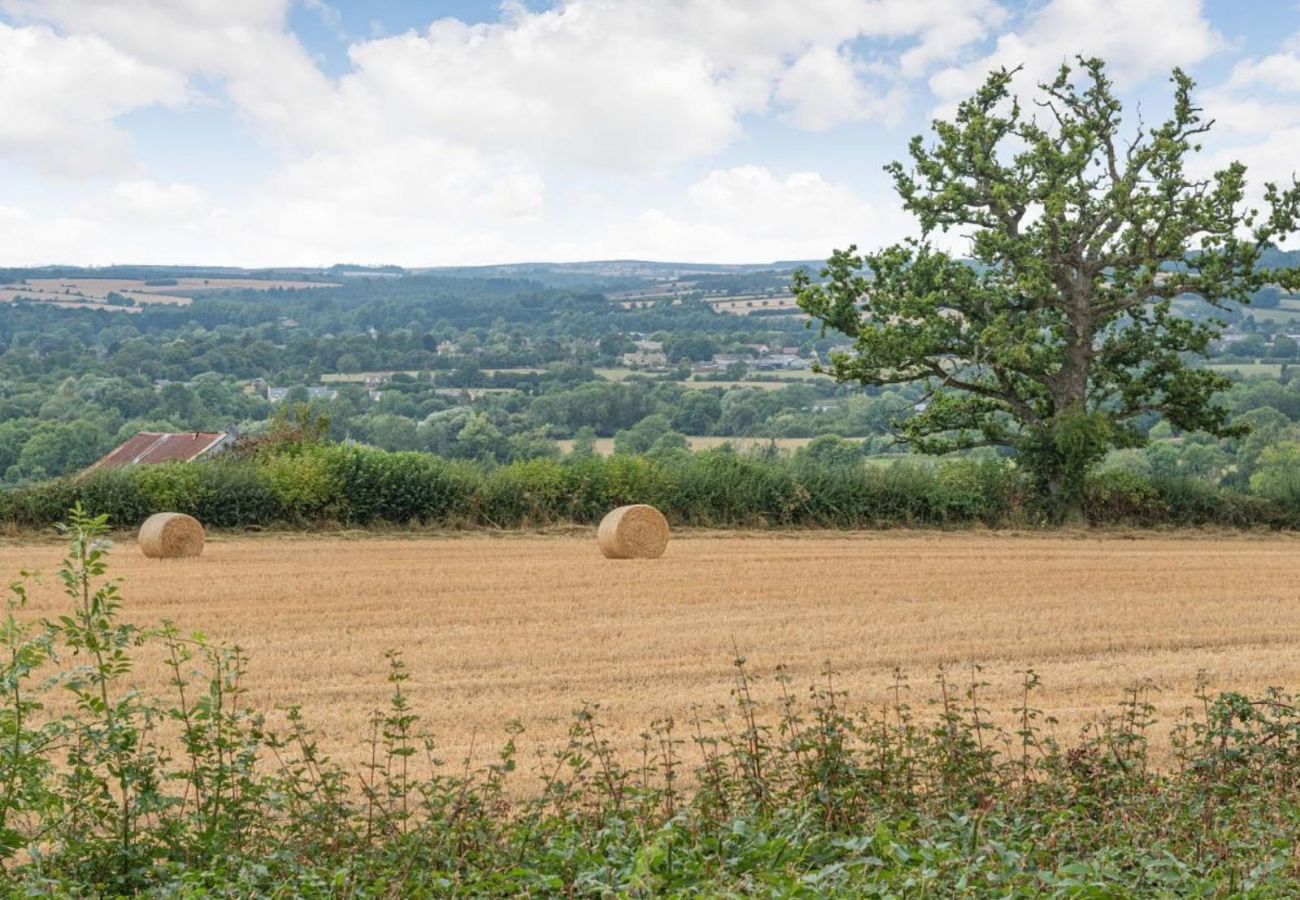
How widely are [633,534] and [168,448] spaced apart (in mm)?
9449

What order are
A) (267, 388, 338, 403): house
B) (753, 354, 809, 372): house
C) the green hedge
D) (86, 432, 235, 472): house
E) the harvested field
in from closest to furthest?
1. the green hedge
2. (86, 432, 235, 472): house
3. (267, 388, 338, 403): house
4. (753, 354, 809, 372): house
5. the harvested field

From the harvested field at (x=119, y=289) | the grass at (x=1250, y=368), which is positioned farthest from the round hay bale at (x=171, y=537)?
the harvested field at (x=119, y=289)

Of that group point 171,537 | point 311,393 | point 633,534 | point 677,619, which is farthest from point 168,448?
point 311,393

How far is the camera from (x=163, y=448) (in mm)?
25719

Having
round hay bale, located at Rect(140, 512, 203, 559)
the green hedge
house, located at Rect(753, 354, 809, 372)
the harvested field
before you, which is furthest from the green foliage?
the harvested field

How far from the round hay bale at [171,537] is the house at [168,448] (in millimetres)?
2812

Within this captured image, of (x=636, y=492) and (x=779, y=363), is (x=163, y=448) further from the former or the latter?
(x=779, y=363)

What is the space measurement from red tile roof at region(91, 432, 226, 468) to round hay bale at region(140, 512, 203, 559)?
119 inches

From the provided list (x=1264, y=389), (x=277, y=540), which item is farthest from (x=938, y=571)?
(x=1264, y=389)

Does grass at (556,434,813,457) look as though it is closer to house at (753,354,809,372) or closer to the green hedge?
the green hedge

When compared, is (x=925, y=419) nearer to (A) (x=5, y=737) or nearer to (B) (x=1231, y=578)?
(B) (x=1231, y=578)

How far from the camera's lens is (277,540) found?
71.8ft

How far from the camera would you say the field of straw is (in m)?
12.5

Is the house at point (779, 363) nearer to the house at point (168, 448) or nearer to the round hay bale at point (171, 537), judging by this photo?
the house at point (168, 448)
